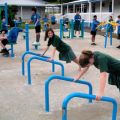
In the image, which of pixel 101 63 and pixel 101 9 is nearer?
pixel 101 63

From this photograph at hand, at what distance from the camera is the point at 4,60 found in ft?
37.9

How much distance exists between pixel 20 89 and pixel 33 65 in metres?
2.99

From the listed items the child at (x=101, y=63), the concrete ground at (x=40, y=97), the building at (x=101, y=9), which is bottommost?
the concrete ground at (x=40, y=97)

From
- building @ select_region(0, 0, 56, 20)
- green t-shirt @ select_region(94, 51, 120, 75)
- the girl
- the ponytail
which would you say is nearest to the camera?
the ponytail

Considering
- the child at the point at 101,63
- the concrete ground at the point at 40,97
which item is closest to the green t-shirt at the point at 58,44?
the concrete ground at the point at 40,97

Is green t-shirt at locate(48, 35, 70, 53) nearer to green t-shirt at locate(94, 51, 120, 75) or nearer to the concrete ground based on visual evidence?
the concrete ground

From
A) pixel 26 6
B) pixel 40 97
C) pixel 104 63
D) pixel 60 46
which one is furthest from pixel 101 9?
pixel 104 63

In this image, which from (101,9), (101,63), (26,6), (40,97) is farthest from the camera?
(26,6)

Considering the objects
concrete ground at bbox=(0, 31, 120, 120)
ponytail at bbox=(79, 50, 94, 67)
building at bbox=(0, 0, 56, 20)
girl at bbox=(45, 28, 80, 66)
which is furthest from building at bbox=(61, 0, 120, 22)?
ponytail at bbox=(79, 50, 94, 67)

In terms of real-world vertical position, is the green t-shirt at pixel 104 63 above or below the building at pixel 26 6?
below

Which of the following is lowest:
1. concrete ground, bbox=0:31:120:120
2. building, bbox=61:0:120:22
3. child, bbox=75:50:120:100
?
concrete ground, bbox=0:31:120:120

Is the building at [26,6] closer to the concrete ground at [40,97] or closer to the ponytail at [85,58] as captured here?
the concrete ground at [40,97]

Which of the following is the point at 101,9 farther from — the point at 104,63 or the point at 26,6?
the point at 104,63

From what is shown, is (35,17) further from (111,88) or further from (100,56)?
(100,56)
